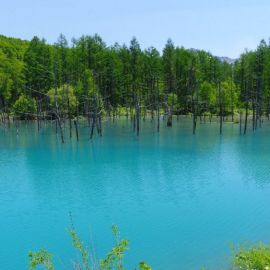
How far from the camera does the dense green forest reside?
91.4 metres

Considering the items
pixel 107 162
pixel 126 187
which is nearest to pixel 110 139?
pixel 107 162

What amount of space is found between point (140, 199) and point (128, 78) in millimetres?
81621

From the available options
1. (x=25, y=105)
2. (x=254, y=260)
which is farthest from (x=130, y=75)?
(x=254, y=260)

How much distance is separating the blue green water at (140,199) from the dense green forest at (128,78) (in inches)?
1484

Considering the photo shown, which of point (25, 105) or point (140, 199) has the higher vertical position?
point (25, 105)

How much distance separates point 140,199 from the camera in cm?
2888

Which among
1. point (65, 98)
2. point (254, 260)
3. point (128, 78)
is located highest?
point (128, 78)

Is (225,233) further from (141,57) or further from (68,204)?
(141,57)

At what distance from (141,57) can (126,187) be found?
81.9 metres

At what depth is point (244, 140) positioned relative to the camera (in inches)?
2297

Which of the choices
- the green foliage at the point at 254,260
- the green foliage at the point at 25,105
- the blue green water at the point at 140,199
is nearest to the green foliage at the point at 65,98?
the green foliage at the point at 25,105

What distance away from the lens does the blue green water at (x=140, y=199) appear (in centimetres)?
1984

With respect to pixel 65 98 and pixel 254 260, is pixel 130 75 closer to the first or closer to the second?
pixel 65 98

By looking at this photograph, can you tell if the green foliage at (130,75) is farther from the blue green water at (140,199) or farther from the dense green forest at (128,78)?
the blue green water at (140,199)
